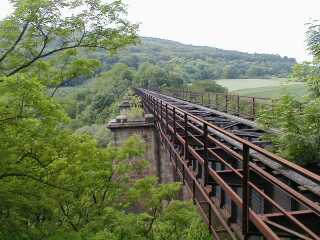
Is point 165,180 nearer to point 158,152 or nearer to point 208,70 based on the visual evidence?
point 158,152

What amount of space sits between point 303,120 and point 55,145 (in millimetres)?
5545

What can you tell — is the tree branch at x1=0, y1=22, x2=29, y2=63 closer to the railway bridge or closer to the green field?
the railway bridge

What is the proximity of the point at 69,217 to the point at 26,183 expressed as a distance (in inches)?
139

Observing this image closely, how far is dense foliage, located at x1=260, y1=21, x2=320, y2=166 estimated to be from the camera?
600 cm

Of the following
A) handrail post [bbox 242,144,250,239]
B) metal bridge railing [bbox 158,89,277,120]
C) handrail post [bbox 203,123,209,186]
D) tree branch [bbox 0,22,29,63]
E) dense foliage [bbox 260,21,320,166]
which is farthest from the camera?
metal bridge railing [bbox 158,89,277,120]

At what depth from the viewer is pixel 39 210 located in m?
9.28

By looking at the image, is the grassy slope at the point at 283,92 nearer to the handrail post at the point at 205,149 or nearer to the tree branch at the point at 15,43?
the handrail post at the point at 205,149

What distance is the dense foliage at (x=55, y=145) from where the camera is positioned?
8062 millimetres

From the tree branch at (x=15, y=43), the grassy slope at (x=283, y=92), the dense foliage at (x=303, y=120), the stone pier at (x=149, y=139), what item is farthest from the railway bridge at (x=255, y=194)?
the stone pier at (x=149, y=139)

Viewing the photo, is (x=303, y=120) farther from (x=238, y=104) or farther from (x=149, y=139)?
(x=149, y=139)

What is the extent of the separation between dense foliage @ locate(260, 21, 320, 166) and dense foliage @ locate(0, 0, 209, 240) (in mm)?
4606

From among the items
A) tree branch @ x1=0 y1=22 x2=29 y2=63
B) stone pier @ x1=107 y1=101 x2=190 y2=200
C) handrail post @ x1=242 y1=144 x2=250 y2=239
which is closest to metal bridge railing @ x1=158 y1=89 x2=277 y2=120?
stone pier @ x1=107 y1=101 x2=190 y2=200

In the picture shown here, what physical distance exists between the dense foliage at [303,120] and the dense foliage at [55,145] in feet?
15.1

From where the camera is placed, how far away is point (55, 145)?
350 inches
